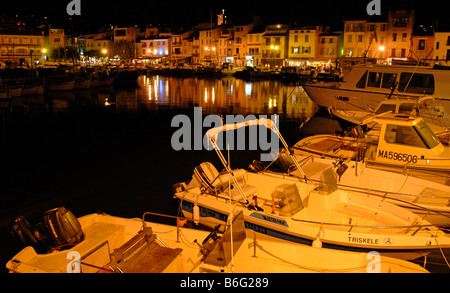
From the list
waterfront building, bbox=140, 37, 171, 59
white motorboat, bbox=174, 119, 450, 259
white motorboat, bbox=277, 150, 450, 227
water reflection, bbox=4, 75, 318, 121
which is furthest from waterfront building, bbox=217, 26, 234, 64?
white motorboat, bbox=174, 119, 450, 259

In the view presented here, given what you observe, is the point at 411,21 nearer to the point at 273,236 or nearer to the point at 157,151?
the point at 157,151

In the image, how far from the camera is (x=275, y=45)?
7081 centimetres

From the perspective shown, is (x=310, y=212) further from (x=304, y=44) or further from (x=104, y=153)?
(x=304, y=44)

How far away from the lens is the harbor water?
468 inches

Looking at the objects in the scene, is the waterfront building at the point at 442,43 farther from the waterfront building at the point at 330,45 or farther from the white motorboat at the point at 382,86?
the white motorboat at the point at 382,86

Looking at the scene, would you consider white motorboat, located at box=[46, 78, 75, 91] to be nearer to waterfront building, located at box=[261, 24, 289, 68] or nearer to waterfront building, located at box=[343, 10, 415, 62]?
waterfront building, located at box=[261, 24, 289, 68]

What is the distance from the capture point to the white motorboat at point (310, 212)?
6953mm

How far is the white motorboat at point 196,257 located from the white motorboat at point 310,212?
1043mm

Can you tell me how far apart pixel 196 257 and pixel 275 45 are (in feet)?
225

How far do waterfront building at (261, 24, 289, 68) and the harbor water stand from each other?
35.7 m

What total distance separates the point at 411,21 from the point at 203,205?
57.5 m

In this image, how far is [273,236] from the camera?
24.8 ft

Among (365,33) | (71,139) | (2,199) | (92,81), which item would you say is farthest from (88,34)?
(2,199)

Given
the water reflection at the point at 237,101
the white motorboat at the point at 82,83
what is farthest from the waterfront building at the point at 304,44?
the white motorboat at the point at 82,83
